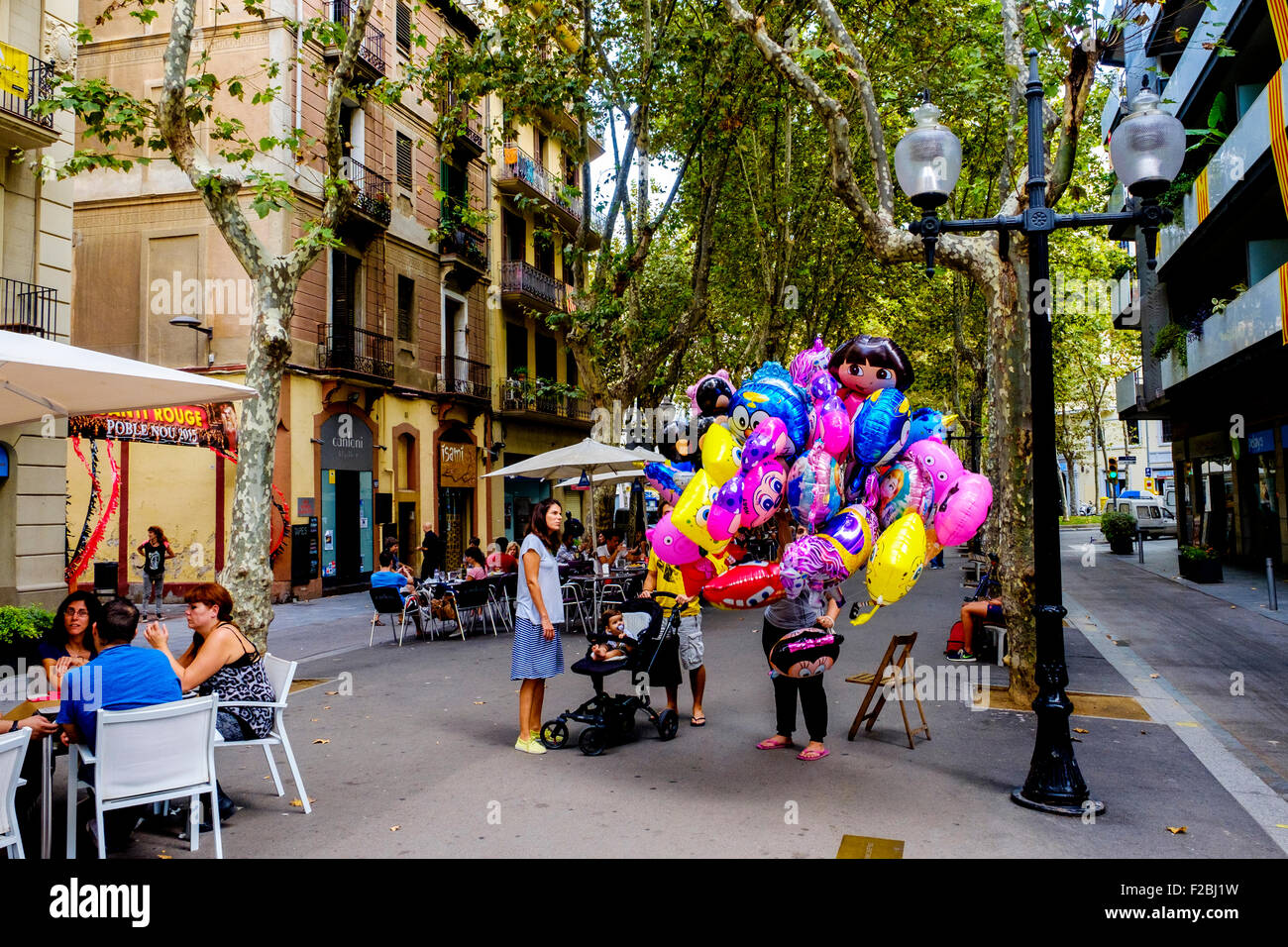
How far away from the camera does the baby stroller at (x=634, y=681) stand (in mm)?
6531

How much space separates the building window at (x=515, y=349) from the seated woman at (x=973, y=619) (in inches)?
733

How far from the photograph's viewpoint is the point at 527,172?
27.1 m

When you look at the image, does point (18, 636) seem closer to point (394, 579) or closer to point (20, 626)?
point (20, 626)

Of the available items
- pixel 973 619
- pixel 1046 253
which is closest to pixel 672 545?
pixel 1046 253

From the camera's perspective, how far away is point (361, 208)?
19.6 meters

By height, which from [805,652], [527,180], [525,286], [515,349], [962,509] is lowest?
[805,652]

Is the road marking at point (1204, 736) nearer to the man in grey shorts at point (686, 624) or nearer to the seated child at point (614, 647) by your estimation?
the man in grey shorts at point (686, 624)

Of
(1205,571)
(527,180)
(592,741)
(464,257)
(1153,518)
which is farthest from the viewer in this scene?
(1153,518)

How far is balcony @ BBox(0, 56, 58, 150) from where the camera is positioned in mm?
12156

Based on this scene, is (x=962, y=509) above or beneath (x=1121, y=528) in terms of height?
above

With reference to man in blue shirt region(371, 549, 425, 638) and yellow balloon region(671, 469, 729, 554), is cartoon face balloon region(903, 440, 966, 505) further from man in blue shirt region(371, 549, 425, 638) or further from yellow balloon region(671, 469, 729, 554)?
man in blue shirt region(371, 549, 425, 638)

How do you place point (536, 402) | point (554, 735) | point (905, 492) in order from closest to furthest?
point (905, 492), point (554, 735), point (536, 402)

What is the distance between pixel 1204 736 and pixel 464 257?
21.0 meters
